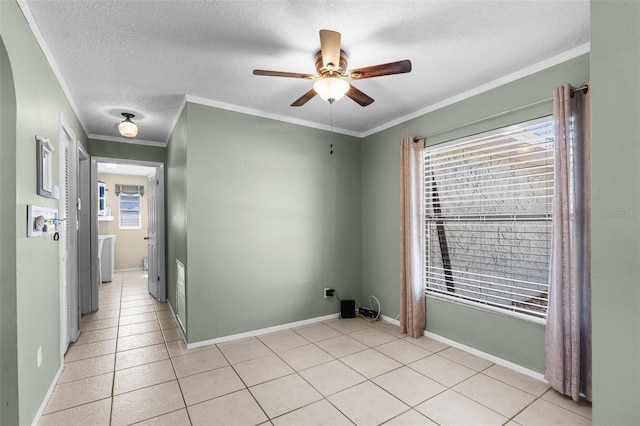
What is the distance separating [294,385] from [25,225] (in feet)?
7.02

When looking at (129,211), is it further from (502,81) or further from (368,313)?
(502,81)

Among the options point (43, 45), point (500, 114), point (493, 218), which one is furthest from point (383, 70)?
point (43, 45)

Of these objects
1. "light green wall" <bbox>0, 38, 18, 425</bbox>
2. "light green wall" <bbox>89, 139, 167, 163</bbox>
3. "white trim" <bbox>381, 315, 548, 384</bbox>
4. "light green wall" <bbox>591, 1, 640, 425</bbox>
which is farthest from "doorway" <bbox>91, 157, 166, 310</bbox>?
"light green wall" <bbox>591, 1, 640, 425</bbox>

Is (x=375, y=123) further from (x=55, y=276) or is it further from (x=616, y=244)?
(x=55, y=276)

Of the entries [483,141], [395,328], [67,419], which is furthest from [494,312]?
[67,419]

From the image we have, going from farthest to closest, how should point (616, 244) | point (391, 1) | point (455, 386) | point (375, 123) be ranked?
point (375, 123) → point (455, 386) → point (391, 1) → point (616, 244)

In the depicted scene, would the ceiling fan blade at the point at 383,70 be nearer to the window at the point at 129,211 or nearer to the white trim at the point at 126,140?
the white trim at the point at 126,140

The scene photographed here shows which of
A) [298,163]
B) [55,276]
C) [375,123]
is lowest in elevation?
[55,276]

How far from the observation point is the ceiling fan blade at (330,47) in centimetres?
182

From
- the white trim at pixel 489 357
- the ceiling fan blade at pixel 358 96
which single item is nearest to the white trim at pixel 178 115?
the ceiling fan blade at pixel 358 96

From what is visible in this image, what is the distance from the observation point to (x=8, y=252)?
1671 mm

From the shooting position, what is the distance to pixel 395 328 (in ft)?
12.4

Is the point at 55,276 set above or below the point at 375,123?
below

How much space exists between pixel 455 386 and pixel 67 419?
2820 millimetres
